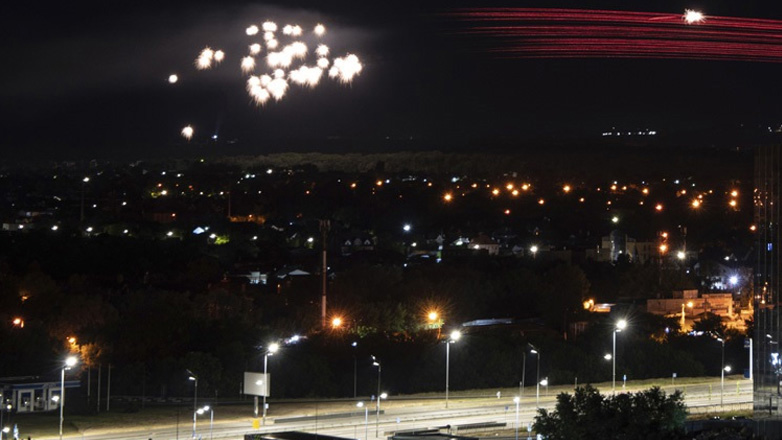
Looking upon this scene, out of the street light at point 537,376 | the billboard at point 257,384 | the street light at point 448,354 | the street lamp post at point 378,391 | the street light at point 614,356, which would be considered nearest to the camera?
the street lamp post at point 378,391

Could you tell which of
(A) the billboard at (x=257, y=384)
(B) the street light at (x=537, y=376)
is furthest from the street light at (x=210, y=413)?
(B) the street light at (x=537, y=376)

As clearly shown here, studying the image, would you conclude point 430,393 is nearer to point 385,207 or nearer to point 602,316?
point 602,316

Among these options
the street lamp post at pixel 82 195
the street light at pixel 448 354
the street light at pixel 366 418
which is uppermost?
the street lamp post at pixel 82 195

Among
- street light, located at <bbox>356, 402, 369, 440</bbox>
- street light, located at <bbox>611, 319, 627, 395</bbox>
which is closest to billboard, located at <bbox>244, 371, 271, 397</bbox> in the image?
street light, located at <bbox>356, 402, 369, 440</bbox>

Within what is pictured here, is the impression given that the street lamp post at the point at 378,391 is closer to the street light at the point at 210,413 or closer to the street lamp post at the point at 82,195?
the street light at the point at 210,413

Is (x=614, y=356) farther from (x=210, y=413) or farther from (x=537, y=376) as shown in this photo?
(x=210, y=413)

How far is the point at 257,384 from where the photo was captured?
17.8m

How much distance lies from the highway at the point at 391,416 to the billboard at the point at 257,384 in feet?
1.13

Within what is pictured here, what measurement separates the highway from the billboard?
1.13 feet

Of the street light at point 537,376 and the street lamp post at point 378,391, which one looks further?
the street light at point 537,376

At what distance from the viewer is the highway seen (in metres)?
16.0

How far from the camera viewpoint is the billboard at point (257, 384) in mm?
17516

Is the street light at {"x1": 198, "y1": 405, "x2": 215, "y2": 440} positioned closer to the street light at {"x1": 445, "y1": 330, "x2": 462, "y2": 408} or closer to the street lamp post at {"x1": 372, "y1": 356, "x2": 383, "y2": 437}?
the street lamp post at {"x1": 372, "y1": 356, "x2": 383, "y2": 437}

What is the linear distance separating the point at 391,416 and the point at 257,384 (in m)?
1.83
